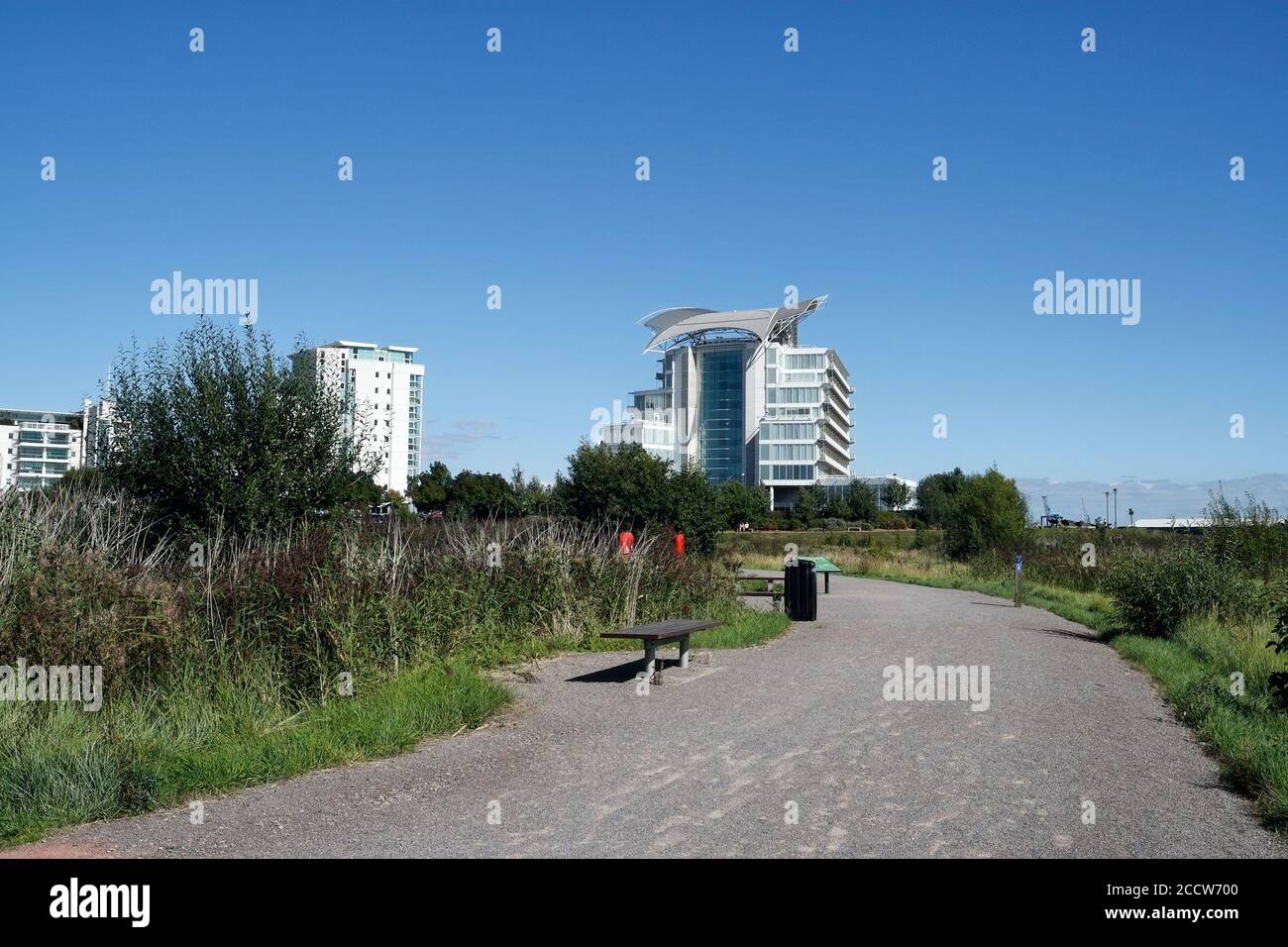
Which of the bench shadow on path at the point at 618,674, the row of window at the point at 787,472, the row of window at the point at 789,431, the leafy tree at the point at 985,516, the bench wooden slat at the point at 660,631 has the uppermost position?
the row of window at the point at 789,431

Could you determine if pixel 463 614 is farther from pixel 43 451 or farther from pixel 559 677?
pixel 43 451

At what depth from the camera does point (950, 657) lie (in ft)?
48.2

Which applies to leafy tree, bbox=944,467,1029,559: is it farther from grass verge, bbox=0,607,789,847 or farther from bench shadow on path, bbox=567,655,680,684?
grass verge, bbox=0,607,789,847

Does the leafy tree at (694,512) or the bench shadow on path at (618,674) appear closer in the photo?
the bench shadow on path at (618,674)

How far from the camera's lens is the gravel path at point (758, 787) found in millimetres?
5969

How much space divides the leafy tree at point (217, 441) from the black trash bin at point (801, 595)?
353 inches

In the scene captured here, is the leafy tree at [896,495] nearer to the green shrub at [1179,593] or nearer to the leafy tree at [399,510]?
the leafy tree at [399,510]

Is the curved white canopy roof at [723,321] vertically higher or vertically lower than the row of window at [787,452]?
higher

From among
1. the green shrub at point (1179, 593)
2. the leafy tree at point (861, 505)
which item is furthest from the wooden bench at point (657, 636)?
the leafy tree at point (861, 505)

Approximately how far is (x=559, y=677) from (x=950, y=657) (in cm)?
564

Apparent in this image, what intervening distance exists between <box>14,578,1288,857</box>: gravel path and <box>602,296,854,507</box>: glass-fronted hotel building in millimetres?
107048

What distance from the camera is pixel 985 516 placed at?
46.3 m
